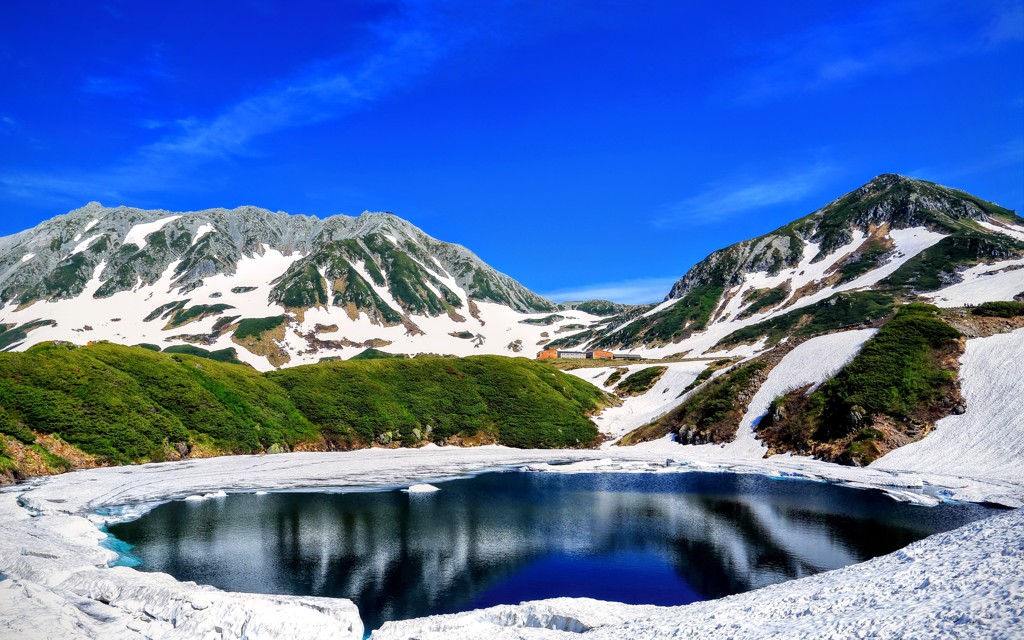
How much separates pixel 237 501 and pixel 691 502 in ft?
114

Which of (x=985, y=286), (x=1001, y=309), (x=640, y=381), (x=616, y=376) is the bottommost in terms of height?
(x=640, y=381)

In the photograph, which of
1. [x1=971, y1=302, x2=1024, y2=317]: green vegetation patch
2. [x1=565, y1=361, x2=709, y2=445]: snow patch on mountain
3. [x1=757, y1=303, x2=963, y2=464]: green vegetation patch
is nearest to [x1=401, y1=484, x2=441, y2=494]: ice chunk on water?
[x1=757, y1=303, x2=963, y2=464]: green vegetation patch

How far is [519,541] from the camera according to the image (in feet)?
109

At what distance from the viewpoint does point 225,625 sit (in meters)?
19.2

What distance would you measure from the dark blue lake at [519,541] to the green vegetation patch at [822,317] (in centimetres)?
12303

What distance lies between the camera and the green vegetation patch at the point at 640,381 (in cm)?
11612

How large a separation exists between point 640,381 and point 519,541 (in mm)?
89996

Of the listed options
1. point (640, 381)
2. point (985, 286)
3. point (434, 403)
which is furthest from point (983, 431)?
point (985, 286)

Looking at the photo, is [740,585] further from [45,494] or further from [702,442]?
[702,442]

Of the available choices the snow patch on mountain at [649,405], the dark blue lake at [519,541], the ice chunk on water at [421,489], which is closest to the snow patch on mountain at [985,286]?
the snow patch on mountain at [649,405]

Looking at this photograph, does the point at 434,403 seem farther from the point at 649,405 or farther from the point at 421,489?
the point at 421,489

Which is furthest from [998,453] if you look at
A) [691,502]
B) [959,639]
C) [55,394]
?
[55,394]

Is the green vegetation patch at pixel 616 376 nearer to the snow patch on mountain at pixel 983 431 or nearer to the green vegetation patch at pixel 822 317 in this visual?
the green vegetation patch at pixel 822 317

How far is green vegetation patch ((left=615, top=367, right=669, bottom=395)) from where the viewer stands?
11612 cm
